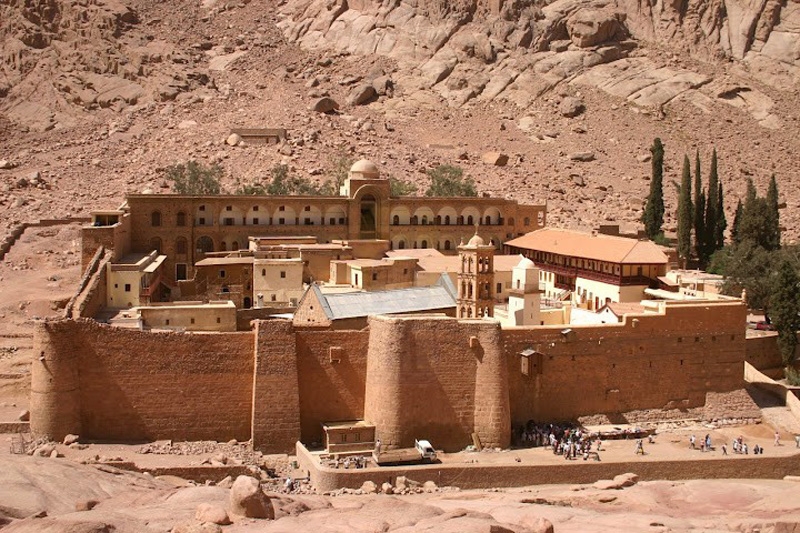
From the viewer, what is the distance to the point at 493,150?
75375mm

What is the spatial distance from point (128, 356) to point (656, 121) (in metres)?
57.7

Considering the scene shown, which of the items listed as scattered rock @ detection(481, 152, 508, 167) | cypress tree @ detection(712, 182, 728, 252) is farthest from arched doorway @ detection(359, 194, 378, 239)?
scattered rock @ detection(481, 152, 508, 167)

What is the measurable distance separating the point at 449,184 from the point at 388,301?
25631 mm

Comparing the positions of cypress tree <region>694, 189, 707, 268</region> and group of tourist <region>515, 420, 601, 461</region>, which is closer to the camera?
group of tourist <region>515, 420, 601, 461</region>

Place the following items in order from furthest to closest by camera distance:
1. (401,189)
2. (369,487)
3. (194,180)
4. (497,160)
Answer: (497,160), (401,189), (194,180), (369,487)

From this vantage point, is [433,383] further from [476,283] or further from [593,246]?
[593,246]

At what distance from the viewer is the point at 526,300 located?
37.3m

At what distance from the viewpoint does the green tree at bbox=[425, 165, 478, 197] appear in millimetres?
60125

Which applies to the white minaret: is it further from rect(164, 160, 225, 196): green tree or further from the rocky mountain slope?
the rocky mountain slope

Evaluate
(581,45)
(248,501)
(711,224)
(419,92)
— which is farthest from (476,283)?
(581,45)

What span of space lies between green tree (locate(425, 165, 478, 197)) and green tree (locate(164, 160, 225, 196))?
1223 centimetres

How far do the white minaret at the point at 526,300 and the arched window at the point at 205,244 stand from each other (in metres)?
17.6

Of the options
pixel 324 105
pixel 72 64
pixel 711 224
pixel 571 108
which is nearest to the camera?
pixel 711 224

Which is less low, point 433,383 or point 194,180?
point 194,180
